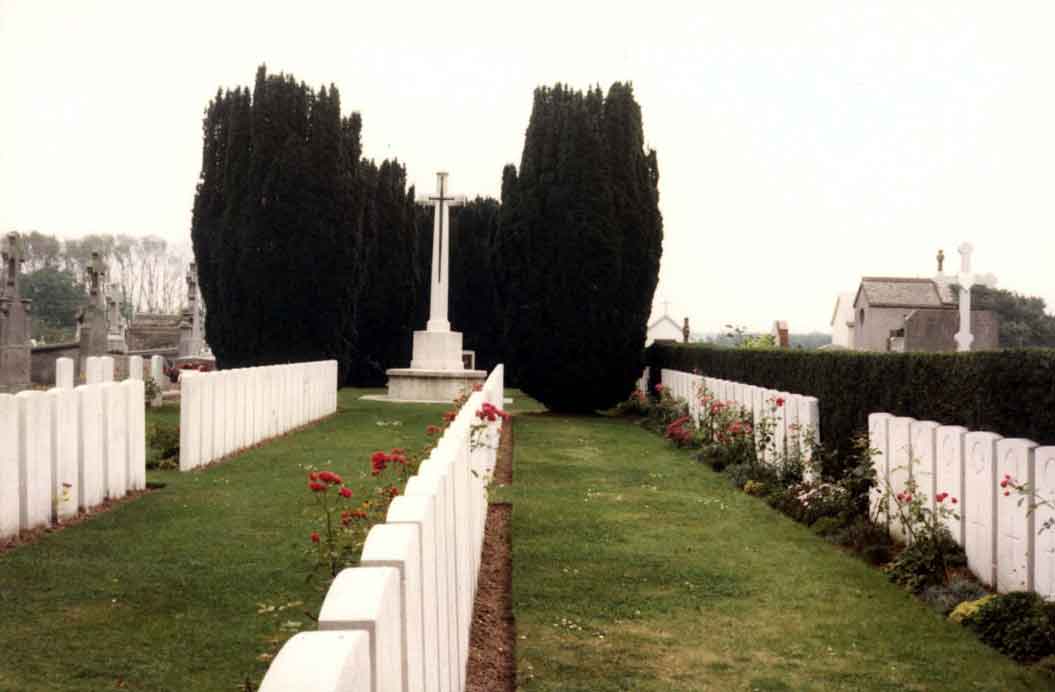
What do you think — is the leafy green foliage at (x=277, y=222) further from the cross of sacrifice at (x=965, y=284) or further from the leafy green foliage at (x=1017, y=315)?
the leafy green foliage at (x=1017, y=315)

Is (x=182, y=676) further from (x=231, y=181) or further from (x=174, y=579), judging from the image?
(x=231, y=181)

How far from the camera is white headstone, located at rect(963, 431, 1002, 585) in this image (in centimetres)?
585

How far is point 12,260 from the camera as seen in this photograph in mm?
20453

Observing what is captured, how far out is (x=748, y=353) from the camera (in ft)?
44.5

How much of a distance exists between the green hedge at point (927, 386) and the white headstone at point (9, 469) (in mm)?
6609

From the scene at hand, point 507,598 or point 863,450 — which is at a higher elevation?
point 863,450

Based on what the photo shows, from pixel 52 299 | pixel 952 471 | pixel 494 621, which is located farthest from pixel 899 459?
pixel 52 299

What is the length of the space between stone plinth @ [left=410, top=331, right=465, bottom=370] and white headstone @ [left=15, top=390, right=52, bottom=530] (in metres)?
15.1

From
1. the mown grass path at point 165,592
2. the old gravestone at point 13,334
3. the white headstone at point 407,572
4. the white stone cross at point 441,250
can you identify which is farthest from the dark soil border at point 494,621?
the white stone cross at point 441,250

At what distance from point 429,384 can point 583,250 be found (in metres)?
4.92

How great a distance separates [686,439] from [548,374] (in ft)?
20.0

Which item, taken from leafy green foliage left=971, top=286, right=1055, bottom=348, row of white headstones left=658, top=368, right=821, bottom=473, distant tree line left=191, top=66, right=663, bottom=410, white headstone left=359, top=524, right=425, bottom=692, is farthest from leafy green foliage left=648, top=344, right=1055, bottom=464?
A: leafy green foliage left=971, top=286, right=1055, bottom=348

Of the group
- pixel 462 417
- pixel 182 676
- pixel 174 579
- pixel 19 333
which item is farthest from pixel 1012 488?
pixel 19 333

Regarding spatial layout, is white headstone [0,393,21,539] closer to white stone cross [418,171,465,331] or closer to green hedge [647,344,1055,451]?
green hedge [647,344,1055,451]
